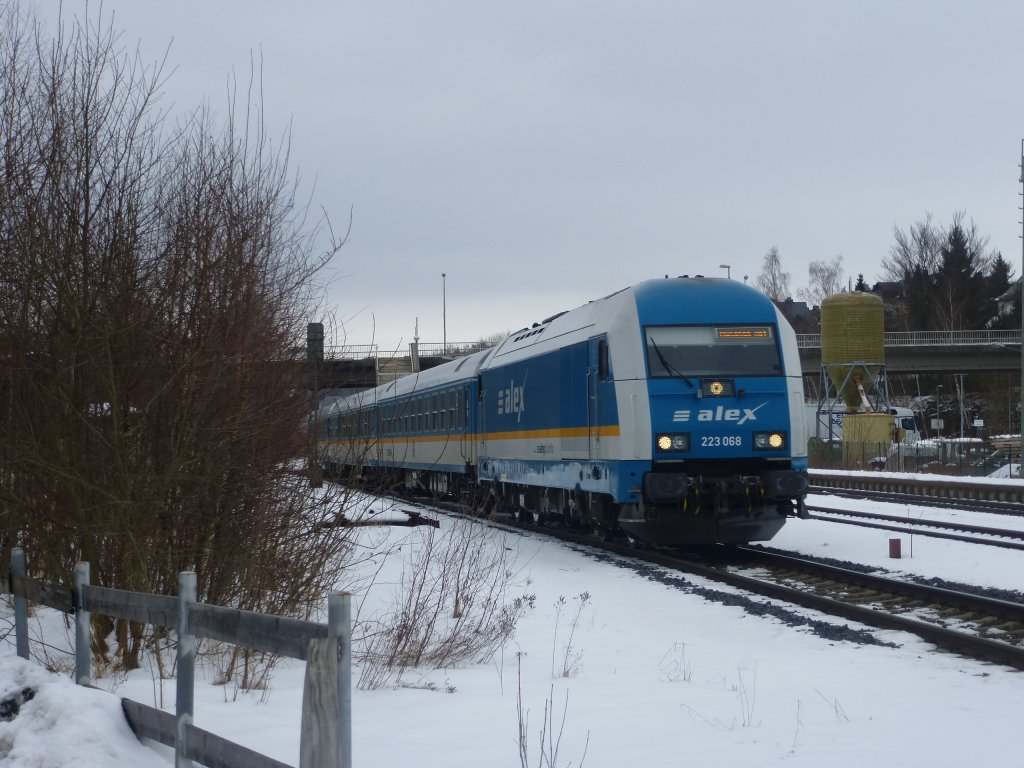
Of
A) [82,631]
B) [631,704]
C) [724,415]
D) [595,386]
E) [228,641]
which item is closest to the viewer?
[228,641]

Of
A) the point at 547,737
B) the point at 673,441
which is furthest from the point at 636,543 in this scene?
the point at 547,737

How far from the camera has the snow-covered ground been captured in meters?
5.79

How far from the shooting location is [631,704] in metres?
7.12

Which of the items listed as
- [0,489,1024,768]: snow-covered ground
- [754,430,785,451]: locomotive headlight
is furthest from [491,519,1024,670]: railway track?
[754,430,785,451]: locomotive headlight

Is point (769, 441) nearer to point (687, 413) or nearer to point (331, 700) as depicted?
point (687, 413)

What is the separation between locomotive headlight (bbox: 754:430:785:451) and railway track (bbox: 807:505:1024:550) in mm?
1309

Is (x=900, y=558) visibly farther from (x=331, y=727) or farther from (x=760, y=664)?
(x=331, y=727)

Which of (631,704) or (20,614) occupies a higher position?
(20,614)

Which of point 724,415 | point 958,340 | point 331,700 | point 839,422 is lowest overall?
point 331,700

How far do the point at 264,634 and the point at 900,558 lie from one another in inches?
462

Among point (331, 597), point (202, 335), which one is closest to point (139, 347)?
point (202, 335)

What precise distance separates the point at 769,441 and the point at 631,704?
7617 mm

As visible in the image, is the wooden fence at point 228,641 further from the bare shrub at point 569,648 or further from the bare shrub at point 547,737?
the bare shrub at point 569,648

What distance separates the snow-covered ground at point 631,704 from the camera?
19.0 ft
